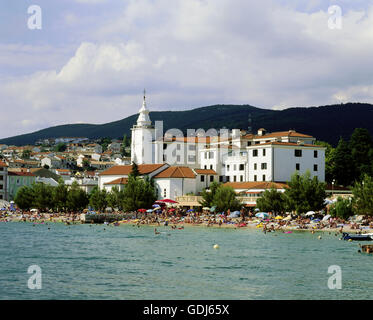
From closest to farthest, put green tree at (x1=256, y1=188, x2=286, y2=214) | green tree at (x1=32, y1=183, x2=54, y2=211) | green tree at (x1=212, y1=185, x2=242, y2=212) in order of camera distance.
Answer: green tree at (x1=256, y1=188, x2=286, y2=214), green tree at (x1=212, y1=185, x2=242, y2=212), green tree at (x1=32, y1=183, x2=54, y2=211)

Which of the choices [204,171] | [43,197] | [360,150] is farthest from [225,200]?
[43,197]

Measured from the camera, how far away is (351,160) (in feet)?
344

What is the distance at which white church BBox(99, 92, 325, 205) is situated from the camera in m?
94.4

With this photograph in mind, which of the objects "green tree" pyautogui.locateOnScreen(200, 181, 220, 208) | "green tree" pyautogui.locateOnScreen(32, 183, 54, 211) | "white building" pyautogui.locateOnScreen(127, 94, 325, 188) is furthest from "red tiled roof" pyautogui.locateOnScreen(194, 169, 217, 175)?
"green tree" pyautogui.locateOnScreen(32, 183, 54, 211)

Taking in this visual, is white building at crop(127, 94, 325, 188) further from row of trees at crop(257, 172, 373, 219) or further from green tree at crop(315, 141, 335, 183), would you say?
row of trees at crop(257, 172, 373, 219)

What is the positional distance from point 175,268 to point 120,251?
11484 mm

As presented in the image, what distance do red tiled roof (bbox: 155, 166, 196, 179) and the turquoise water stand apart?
3278 centimetres

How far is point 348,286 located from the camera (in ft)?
112

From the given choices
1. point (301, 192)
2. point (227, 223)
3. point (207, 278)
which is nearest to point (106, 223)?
point (227, 223)

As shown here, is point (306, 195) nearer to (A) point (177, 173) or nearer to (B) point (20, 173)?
(A) point (177, 173)

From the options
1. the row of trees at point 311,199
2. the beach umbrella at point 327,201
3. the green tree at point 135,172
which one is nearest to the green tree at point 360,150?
the beach umbrella at point 327,201

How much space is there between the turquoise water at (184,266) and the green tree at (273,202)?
12.5 meters

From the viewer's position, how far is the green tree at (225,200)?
84875mm

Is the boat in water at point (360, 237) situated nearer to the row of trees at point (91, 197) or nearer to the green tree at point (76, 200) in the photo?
the row of trees at point (91, 197)
